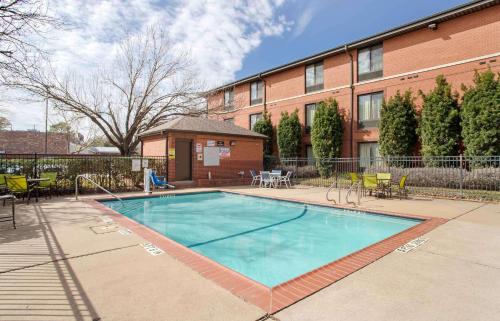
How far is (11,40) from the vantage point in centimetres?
823

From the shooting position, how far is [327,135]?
1844cm

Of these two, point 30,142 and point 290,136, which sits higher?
point 30,142

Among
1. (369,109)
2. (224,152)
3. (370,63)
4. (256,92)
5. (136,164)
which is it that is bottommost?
(136,164)

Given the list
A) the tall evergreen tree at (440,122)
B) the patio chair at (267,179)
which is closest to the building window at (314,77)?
the tall evergreen tree at (440,122)

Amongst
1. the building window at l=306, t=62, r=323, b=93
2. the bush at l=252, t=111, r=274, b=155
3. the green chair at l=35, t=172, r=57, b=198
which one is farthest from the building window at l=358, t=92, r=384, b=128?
the green chair at l=35, t=172, r=57, b=198

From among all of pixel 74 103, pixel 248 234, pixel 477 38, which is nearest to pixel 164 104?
pixel 74 103

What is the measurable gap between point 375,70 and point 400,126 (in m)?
4.67

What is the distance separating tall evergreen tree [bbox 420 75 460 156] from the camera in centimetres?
1356

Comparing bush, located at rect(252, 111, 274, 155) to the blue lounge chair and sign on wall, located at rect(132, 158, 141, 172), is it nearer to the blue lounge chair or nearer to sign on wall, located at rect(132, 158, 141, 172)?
the blue lounge chair

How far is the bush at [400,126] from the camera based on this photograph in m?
15.4

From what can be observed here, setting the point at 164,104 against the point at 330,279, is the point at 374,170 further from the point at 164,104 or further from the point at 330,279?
the point at 164,104

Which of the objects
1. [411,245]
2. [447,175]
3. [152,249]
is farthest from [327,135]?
[152,249]

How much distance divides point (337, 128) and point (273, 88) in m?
7.99

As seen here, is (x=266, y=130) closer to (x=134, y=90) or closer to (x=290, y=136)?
(x=290, y=136)
